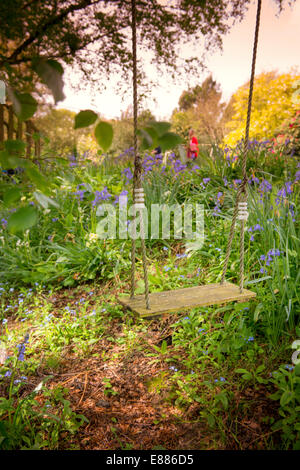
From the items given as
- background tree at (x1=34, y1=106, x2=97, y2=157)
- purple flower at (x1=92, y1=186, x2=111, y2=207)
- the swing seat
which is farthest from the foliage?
background tree at (x1=34, y1=106, x2=97, y2=157)

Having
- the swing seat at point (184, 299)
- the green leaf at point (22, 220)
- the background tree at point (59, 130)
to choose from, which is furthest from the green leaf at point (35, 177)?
the background tree at point (59, 130)

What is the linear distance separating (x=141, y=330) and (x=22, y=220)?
1.81 meters

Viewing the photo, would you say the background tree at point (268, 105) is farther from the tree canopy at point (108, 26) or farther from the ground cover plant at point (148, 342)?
the ground cover plant at point (148, 342)

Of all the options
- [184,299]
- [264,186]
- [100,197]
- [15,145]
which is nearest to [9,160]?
[15,145]

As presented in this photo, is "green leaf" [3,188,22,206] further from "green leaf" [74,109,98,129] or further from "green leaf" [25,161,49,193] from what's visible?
"green leaf" [74,109,98,129]

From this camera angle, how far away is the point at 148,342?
7.61ft

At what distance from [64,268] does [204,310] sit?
1472 mm

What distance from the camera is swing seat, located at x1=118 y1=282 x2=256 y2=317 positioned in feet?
5.02

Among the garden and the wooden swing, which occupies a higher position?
the wooden swing

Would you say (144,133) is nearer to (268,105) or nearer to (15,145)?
(15,145)

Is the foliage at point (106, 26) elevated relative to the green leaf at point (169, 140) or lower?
elevated

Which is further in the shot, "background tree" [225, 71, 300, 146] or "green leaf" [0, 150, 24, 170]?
"background tree" [225, 71, 300, 146]

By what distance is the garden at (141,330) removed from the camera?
1.58 m

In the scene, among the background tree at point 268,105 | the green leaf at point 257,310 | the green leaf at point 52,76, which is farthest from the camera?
the background tree at point 268,105
